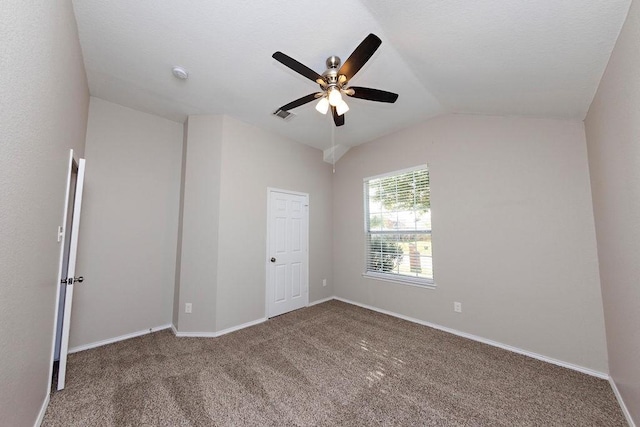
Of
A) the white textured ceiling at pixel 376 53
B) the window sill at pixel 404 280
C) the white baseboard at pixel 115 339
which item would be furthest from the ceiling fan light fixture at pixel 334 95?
the white baseboard at pixel 115 339

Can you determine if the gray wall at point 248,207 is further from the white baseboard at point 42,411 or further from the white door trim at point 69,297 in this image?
the white baseboard at point 42,411

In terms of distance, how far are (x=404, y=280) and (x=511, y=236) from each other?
1.51 metres

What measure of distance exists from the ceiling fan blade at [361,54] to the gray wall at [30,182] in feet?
5.40

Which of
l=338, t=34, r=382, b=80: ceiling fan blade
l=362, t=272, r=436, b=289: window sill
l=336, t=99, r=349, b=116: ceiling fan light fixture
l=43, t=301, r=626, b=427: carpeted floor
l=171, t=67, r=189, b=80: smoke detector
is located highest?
l=171, t=67, r=189, b=80: smoke detector

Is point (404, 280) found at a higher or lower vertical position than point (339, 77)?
lower

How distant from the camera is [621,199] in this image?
172 centimetres

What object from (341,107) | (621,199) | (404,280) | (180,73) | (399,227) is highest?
(180,73)

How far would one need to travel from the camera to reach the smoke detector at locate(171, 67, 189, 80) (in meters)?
2.42

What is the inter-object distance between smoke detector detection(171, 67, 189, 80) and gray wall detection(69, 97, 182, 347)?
1174 millimetres

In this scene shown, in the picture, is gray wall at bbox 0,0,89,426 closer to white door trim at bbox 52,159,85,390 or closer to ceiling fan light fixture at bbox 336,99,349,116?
white door trim at bbox 52,159,85,390

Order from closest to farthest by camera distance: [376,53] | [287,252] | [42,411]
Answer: [42,411] < [376,53] < [287,252]

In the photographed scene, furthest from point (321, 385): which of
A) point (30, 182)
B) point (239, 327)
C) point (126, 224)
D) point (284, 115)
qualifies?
point (284, 115)

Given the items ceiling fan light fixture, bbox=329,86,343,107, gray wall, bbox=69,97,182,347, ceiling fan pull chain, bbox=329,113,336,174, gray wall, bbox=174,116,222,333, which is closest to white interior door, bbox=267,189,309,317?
gray wall, bbox=174,116,222,333

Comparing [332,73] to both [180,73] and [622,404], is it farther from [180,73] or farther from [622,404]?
[622,404]
